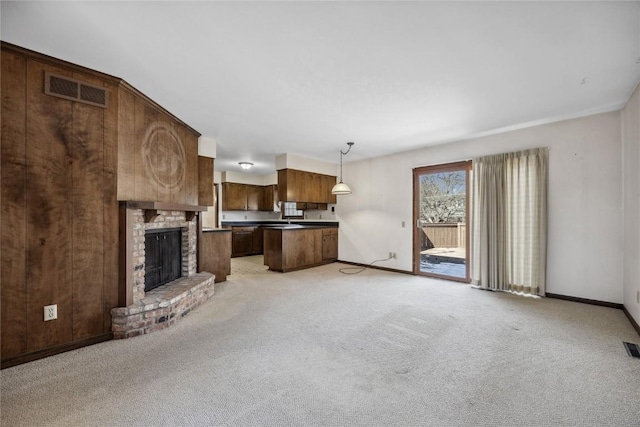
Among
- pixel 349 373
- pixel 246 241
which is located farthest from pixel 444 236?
pixel 246 241

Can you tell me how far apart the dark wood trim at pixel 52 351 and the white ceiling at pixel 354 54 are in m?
2.48

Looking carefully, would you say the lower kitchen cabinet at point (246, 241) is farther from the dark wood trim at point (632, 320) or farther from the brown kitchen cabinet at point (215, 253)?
the dark wood trim at point (632, 320)

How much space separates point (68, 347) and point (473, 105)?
4895mm

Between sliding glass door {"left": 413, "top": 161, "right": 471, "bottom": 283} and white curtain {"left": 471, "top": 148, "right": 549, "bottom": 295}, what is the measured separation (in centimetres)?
34

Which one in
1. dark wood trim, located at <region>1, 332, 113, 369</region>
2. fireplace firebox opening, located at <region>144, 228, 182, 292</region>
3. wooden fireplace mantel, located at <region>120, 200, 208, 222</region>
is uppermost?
wooden fireplace mantel, located at <region>120, 200, 208, 222</region>

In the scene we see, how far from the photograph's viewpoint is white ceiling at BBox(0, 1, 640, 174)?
1.72 meters

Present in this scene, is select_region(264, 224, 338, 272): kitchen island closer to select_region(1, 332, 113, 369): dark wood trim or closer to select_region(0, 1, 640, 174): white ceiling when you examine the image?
select_region(0, 1, 640, 174): white ceiling

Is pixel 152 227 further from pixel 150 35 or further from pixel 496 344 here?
pixel 496 344

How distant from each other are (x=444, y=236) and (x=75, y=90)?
610 centimetres

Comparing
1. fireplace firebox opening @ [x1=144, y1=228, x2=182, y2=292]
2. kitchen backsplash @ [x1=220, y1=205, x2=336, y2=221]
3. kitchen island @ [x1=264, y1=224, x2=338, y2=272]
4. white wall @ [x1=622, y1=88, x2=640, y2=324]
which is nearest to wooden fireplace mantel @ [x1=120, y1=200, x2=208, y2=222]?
fireplace firebox opening @ [x1=144, y1=228, x2=182, y2=292]

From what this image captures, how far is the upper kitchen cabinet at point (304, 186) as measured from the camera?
226 inches

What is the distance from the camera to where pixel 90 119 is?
2.45m

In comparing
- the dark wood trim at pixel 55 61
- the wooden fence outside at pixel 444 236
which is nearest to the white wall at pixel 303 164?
the wooden fence outside at pixel 444 236

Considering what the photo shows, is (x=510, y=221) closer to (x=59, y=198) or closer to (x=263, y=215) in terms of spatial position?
(x=59, y=198)
